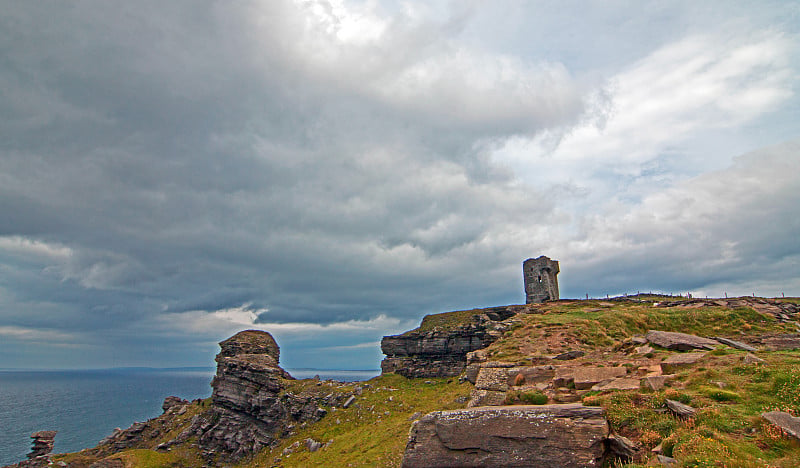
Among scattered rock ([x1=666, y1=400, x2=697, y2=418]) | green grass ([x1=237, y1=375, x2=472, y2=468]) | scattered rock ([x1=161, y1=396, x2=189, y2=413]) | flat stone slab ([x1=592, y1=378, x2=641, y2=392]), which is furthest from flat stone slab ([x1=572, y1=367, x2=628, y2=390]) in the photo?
scattered rock ([x1=161, y1=396, x2=189, y2=413])

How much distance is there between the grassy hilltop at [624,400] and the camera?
39.7ft

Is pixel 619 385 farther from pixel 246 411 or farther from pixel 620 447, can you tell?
pixel 246 411

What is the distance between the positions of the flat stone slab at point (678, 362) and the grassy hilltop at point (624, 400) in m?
0.46

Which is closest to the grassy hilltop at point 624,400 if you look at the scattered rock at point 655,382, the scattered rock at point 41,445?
the scattered rock at point 655,382

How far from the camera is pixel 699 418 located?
13.2 meters

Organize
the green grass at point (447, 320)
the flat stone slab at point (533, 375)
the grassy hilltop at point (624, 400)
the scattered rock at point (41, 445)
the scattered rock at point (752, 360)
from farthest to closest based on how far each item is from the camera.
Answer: the green grass at point (447, 320)
the scattered rock at point (41, 445)
the flat stone slab at point (533, 375)
the scattered rock at point (752, 360)
the grassy hilltop at point (624, 400)

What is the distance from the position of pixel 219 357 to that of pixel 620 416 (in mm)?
76222

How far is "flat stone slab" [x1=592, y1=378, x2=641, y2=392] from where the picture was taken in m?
17.3

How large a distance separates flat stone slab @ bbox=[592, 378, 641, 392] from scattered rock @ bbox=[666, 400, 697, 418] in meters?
2.50

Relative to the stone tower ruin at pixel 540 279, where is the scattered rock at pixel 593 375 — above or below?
below

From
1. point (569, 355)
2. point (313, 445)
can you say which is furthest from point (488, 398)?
point (313, 445)

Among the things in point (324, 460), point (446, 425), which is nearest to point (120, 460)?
point (324, 460)

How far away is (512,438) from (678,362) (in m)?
11.8

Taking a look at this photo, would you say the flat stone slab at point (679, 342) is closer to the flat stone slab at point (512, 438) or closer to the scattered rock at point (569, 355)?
the scattered rock at point (569, 355)
